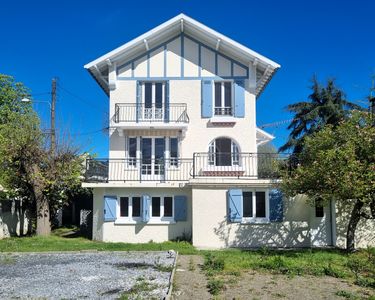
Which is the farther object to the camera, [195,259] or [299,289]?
[195,259]

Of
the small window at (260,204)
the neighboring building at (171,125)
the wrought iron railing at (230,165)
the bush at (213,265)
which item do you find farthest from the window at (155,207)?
the bush at (213,265)

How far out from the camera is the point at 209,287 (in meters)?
9.12

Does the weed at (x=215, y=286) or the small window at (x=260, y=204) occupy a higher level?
the small window at (x=260, y=204)

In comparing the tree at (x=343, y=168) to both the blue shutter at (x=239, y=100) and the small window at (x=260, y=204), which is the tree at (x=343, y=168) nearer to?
the small window at (x=260, y=204)

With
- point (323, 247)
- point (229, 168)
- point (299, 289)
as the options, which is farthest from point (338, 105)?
point (299, 289)

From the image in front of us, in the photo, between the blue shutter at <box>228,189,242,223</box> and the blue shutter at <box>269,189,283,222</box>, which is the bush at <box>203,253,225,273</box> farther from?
the blue shutter at <box>269,189,283,222</box>

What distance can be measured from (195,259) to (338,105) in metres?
19.1

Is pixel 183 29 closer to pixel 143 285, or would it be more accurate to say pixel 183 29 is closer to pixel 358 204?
pixel 358 204

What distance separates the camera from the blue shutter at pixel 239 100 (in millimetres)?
21359

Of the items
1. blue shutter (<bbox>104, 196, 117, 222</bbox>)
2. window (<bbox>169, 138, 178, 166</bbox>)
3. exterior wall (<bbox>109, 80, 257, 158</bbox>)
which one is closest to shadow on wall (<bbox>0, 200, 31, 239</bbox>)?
blue shutter (<bbox>104, 196, 117, 222</bbox>)

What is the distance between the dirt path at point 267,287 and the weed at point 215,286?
83 millimetres

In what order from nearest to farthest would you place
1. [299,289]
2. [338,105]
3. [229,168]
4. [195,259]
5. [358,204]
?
[299,289], [195,259], [358,204], [229,168], [338,105]

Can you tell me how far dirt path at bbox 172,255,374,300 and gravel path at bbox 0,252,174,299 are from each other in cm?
52

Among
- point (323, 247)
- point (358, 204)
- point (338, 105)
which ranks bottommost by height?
point (323, 247)
